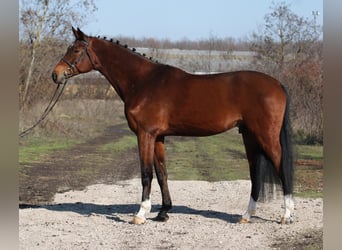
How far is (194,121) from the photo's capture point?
6770 mm

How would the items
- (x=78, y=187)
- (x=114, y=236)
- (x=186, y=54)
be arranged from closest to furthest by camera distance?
(x=114, y=236) → (x=78, y=187) → (x=186, y=54)

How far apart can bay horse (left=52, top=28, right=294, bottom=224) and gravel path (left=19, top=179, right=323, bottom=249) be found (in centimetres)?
36

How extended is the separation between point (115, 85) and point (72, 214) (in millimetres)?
1940

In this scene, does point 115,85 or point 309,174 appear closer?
point 115,85

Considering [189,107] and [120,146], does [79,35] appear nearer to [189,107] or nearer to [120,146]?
[189,107]

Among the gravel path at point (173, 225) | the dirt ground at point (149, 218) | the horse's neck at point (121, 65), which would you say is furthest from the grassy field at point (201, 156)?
the horse's neck at point (121, 65)

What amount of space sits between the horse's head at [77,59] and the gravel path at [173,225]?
1.95m

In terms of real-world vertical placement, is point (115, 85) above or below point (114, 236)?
above

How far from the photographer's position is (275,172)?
273 inches

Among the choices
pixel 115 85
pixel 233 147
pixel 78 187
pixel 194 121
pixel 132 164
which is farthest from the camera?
pixel 233 147

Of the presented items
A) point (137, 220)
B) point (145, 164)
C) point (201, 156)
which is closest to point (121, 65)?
point (145, 164)

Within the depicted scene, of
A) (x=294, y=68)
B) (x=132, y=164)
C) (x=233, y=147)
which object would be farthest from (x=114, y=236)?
(x=294, y=68)

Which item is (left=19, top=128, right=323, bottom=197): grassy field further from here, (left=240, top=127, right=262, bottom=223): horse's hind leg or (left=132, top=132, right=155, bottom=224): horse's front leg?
(left=132, top=132, right=155, bottom=224): horse's front leg

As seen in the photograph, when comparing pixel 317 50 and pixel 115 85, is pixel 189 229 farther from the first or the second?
pixel 317 50
